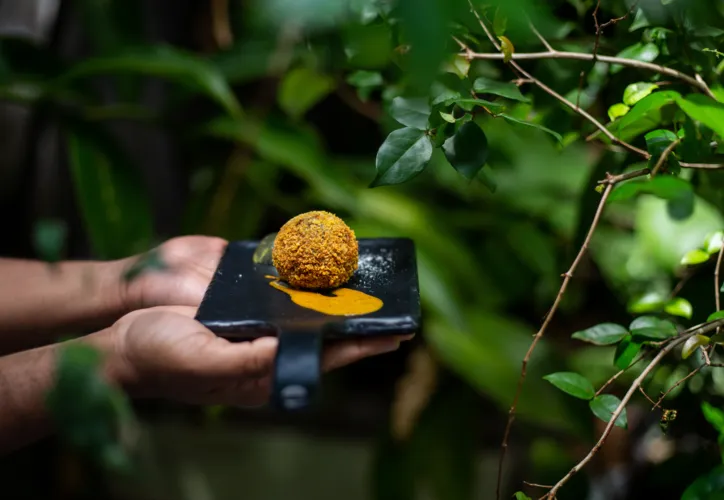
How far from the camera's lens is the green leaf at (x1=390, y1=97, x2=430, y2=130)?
661mm

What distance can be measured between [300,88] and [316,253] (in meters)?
0.92

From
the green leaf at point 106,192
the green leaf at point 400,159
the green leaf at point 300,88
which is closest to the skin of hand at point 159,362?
the green leaf at point 400,159

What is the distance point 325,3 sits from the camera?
0.41m

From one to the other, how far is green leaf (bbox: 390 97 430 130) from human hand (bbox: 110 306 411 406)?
7.8 inches

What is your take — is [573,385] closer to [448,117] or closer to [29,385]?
[448,117]

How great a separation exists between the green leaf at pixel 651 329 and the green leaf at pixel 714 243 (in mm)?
113

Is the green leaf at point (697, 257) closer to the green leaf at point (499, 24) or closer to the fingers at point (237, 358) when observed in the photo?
the green leaf at point (499, 24)

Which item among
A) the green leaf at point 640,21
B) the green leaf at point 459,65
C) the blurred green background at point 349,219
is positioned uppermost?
the green leaf at point 640,21

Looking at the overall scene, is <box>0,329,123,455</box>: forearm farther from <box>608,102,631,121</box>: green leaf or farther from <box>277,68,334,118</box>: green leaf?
<box>277,68,334,118</box>: green leaf

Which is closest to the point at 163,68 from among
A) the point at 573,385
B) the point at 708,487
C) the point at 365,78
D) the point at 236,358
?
the point at 365,78

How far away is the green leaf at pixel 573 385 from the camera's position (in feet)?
2.15

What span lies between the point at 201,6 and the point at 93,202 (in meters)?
0.89

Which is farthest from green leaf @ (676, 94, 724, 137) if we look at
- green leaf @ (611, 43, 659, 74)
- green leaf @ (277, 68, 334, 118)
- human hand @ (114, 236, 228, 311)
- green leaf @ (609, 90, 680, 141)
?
green leaf @ (277, 68, 334, 118)

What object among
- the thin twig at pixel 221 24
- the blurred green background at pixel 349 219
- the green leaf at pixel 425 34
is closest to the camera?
the green leaf at pixel 425 34
